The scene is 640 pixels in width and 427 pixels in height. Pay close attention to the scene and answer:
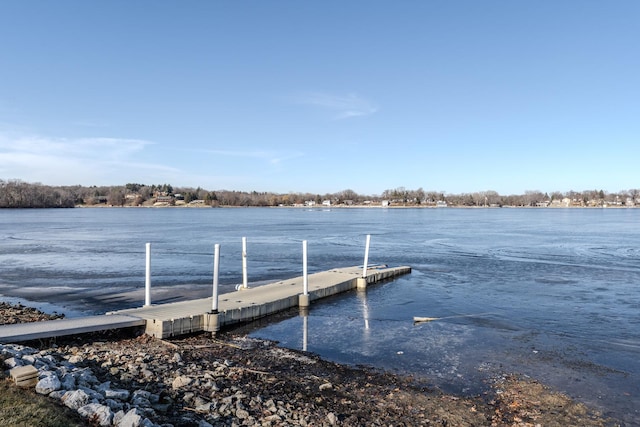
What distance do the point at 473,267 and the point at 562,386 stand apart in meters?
15.0

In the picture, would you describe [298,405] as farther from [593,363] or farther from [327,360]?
[593,363]

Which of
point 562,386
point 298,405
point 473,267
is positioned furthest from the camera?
point 473,267

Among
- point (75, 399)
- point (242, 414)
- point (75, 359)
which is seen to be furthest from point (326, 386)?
point (75, 359)

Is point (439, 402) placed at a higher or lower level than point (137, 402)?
lower

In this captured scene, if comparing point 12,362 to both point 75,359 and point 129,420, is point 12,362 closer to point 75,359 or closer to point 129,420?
point 75,359

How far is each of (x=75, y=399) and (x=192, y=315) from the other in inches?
206

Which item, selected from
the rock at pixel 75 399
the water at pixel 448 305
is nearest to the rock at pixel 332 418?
the water at pixel 448 305

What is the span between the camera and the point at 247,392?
22.9 ft

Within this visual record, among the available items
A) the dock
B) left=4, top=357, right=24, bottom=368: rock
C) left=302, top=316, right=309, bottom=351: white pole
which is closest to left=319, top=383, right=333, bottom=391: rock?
left=302, top=316, right=309, bottom=351: white pole

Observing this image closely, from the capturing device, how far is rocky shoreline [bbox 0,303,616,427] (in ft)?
19.4

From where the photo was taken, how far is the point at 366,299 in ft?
50.9

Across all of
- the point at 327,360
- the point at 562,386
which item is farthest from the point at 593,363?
the point at 327,360

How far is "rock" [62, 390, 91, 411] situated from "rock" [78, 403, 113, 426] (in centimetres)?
14

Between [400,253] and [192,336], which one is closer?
[192,336]
